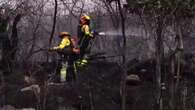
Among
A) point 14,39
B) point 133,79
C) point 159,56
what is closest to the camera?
point 159,56

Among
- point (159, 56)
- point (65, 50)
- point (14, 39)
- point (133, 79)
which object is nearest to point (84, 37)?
point (65, 50)

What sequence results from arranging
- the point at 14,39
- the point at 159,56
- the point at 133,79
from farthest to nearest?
the point at 14,39 → the point at 133,79 → the point at 159,56

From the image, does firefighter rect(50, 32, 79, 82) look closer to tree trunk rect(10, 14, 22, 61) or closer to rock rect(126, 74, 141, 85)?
tree trunk rect(10, 14, 22, 61)

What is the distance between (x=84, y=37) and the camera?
51.9 feet

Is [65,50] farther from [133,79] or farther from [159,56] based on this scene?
[159,56]

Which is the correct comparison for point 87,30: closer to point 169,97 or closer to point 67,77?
point 67,77

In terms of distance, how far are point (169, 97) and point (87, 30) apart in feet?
9.25

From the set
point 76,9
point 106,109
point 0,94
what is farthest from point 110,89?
point 76,9

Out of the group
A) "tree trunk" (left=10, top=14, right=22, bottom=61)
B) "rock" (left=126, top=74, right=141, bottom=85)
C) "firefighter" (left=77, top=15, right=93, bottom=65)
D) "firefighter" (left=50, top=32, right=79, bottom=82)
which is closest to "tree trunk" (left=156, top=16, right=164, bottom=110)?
"rock" (left=126, top=74, right=141, bottom=85)

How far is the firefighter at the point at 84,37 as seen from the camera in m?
15.7

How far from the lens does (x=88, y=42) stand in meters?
15.9

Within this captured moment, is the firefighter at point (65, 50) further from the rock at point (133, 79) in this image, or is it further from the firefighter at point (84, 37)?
the rock at point (133, 79)

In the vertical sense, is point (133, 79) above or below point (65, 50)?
below

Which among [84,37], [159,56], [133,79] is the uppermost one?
[84,37]
